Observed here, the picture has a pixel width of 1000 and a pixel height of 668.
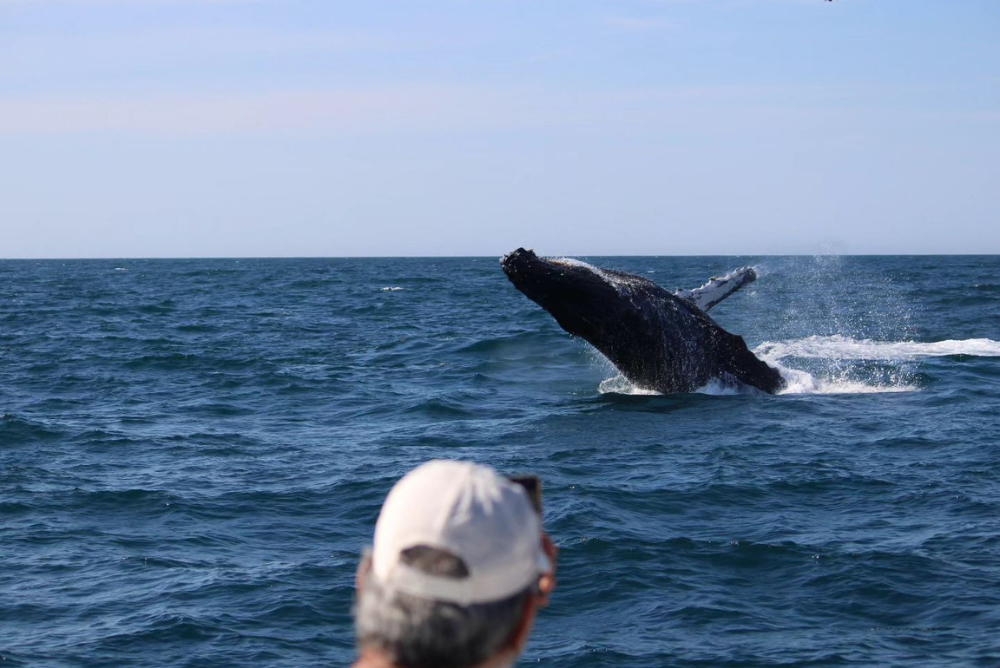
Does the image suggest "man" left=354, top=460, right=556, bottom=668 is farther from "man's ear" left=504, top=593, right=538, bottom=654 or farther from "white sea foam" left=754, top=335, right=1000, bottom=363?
"white sea foam" left=754, top=335, right=1000, bottom=363

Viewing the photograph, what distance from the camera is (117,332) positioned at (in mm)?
28906

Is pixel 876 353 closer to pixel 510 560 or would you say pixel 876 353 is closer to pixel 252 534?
pixel 252 534

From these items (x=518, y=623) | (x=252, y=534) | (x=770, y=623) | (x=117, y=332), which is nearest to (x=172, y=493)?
(x=252, y=534)

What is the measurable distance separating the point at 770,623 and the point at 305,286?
55.4 meters

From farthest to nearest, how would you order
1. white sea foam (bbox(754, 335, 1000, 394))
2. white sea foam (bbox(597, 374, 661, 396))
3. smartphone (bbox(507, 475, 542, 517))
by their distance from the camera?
white sea foam (bbox(754, 335, 1000, 394)), white sea foam (bbox(597, 374, 661, 396)), smartphone (bbox(507, 475, 542, 517))

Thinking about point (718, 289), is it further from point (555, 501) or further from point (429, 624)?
point (429, 624)

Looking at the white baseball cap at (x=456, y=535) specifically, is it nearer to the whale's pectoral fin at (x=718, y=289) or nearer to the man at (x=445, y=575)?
the man at (x=445, y=575)

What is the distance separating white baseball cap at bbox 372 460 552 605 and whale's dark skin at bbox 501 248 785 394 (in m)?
10.5

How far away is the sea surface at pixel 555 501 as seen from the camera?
276 inches

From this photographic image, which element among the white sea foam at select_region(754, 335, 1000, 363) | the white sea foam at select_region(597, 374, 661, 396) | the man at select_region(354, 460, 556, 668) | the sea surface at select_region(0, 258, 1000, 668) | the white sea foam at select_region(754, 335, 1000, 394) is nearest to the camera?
the man at select_region(354, 460, 556, 668)

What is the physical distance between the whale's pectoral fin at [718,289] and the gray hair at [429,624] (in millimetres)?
12301

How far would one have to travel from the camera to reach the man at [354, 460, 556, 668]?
1735 millimetres

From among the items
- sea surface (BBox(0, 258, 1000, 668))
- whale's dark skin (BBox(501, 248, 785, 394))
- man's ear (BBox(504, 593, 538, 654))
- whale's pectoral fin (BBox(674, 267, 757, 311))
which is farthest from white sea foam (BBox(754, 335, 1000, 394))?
man's ear (BBox(504, 593, 538, 654))

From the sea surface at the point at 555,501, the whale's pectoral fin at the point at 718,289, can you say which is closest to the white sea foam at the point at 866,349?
the sea surface at the point at 555,501
